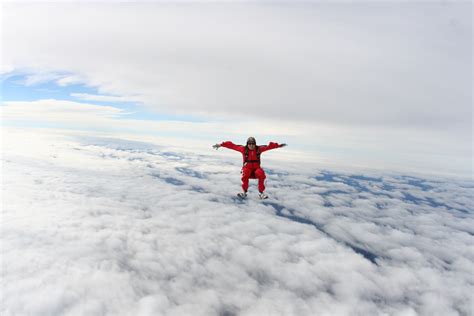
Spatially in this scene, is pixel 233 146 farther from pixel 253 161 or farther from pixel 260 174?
pixel 260 174

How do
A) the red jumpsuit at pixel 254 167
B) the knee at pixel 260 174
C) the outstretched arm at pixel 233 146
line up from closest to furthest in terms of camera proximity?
the knee at pixel 260 174
the red jumpsuit at pixel 254 167
the outstretched arm at pixel 233 146

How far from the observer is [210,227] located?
93.5m

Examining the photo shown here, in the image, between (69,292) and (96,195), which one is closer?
(69,292)

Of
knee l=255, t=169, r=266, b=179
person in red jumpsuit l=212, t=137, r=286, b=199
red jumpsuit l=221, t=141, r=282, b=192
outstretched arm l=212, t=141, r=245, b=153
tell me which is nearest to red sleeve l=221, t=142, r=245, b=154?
outstretched arm l=212, t=141, r=245, b=153

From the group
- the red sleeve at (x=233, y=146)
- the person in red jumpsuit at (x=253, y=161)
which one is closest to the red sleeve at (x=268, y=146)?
the person in red jumpsuit at (x=253, y=161)

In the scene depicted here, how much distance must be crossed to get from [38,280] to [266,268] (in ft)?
226

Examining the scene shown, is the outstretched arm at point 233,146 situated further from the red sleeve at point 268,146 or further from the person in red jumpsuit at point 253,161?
the red sleeve at point 268,146

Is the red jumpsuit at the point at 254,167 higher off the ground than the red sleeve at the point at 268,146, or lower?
lower

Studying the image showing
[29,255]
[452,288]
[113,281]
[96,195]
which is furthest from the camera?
[96,195]

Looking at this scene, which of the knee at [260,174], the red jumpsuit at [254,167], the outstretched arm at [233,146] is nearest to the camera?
the knee at [260,174]

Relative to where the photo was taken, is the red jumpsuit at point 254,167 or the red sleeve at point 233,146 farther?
the red sleeve at point 233,146

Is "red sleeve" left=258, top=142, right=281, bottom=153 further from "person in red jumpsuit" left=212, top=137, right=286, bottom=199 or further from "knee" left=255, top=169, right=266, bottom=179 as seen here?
"knee" left=255, top=169, right=266, bottom=179

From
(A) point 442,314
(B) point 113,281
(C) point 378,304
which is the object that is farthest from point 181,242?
(A) point 442,314

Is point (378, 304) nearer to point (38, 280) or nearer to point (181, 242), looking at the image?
point (181, 242)
